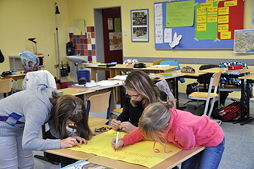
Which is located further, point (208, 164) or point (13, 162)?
point (13, 162)

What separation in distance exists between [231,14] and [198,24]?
73cm

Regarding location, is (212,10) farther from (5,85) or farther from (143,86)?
(143,86)

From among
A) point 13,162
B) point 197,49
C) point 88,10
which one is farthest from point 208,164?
point 88,10

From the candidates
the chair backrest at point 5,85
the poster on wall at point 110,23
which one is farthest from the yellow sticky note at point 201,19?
the chair backrest at point 5,85

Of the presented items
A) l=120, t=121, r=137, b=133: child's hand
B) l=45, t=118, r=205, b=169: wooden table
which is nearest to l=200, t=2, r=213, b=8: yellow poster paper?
l=120, t=121, r=137, b=133: child's hand

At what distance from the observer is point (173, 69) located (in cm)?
624

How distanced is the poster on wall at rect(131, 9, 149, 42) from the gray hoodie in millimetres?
5821

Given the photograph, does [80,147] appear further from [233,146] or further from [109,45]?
[109,45]

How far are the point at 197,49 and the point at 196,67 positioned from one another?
0.39 m

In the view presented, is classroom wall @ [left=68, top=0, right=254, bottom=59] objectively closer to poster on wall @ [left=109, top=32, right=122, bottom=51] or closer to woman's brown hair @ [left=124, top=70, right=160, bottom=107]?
poster on wall @ [left=109, top=32, right=122, bottom=51]

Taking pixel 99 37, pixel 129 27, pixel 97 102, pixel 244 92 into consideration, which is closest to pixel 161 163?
pixel 97 102

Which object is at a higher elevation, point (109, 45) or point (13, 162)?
point (109, 45)

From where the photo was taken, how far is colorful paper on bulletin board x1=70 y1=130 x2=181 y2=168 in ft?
6.04

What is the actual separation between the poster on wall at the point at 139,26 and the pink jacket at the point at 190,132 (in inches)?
237
